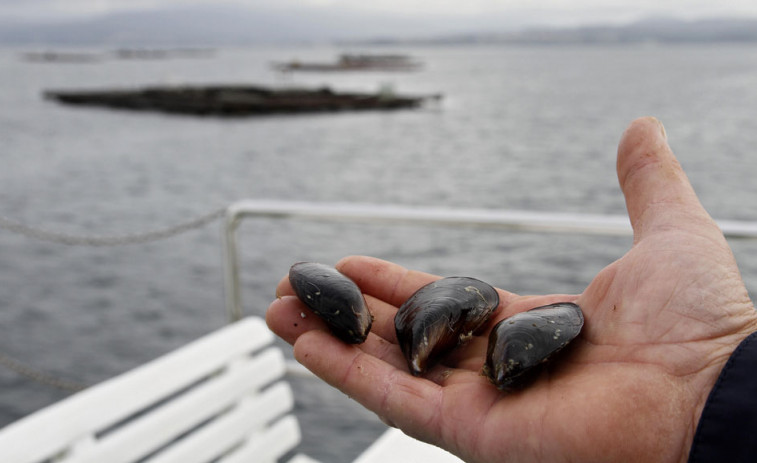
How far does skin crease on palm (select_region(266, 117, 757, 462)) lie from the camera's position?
1.47m

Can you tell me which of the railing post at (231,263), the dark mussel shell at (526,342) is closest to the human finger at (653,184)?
the dark mussel shell at (526,342)

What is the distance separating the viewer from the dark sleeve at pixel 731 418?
1.33 metres

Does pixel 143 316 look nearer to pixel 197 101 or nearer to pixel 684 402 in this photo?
pixel 684 402

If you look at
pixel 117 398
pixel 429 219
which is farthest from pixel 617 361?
pixel 117 398

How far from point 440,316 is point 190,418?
4.52 ft

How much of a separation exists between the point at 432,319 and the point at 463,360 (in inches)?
8.5

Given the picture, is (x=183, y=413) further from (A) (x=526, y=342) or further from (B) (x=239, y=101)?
(B) (x=239, y=101)

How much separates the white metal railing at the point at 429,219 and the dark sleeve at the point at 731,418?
1453 millimetres

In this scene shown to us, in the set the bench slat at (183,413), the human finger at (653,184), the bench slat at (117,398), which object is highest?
the human finger at (653,184)

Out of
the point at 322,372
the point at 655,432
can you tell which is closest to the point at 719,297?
the point at 655,432

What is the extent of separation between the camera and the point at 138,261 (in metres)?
17.0

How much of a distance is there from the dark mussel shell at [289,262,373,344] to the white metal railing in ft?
4.10

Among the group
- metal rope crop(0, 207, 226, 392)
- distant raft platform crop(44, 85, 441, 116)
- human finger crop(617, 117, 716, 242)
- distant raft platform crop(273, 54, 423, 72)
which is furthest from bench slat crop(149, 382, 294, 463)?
distant raft platform crop(273, 54, 423, 72)

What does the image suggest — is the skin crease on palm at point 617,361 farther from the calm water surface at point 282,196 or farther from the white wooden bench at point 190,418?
the calm water surface at point 282,196
